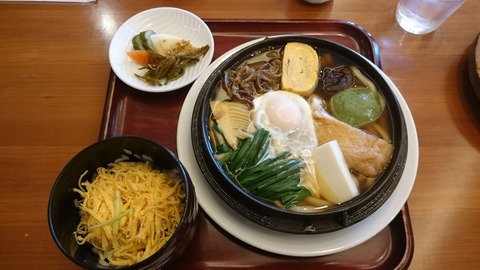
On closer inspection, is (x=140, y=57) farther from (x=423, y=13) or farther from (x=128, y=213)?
(x=423, y=13)

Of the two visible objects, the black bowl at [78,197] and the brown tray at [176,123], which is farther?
the brown tray at [176,123]

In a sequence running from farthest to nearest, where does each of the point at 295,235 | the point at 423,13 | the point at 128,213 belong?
the point at 423,13 < the point at 295,235 < the point at 128,213

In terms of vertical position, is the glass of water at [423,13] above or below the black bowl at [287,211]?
above

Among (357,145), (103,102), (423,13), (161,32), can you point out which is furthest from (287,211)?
(423,13)

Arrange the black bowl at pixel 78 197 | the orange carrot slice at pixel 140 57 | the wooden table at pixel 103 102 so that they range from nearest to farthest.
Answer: the black bowl at pixel 78 197 < the wooden table at pixel 103 102 < the orange carrot slice at pixel 140 57

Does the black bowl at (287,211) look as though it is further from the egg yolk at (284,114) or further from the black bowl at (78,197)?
the egg yolk at (284,114)

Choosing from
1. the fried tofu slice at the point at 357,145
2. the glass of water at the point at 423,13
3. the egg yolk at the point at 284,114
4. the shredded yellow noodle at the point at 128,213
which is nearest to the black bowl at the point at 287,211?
the fried tofu slice at the point at 357,145

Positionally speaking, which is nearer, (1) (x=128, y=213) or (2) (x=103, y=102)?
(1) (x=128, y=213)

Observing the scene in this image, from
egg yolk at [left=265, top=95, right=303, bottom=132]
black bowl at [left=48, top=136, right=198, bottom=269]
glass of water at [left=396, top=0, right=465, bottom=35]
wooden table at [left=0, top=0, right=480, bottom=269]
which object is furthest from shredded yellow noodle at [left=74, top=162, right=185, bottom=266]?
glass of water at [left=396, top=0, right=465, bottom=35]
